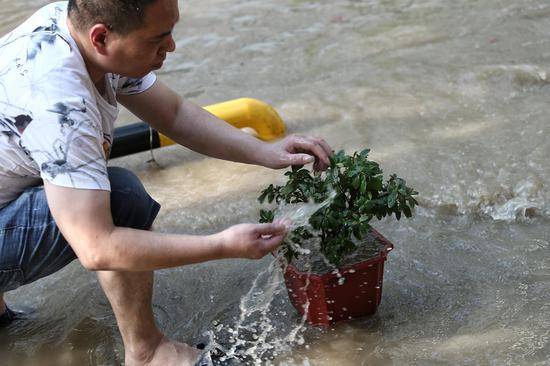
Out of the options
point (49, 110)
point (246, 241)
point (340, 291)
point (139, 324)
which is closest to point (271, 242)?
point (246, 241)

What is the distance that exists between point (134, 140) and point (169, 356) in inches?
54.2

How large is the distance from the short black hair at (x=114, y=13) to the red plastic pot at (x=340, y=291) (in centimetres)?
87

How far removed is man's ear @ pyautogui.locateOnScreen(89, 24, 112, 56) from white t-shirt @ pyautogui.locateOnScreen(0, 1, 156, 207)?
0.23ft

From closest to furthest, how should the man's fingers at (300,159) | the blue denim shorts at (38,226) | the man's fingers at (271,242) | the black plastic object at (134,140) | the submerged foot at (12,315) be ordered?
the man's fingers at (271,242)
the blue denim shorts at (38,226)
the man's fingers at (300,159)
the submerged foot at (12,315)
the black plastic object at (134,140)

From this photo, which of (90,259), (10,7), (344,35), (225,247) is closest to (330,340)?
(225,247)

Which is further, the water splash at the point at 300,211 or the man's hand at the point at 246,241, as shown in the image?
the water splash at the point at 300,211

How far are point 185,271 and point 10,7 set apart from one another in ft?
12.6

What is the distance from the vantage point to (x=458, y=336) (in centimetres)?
239

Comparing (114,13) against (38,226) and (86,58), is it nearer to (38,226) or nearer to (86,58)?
(86,58)

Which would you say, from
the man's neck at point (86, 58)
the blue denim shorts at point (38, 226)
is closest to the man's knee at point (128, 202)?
the blue denim shorts at point (38, 226)

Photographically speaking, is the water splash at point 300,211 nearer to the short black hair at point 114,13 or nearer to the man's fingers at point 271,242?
the man's fingers at point 271,242

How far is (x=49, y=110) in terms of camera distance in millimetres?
1937

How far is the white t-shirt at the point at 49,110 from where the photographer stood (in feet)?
6.33

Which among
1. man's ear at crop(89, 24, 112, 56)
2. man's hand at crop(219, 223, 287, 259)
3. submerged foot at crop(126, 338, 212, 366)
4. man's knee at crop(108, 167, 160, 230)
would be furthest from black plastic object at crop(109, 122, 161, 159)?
man's hand at crop(219, 223, 287, 259)
